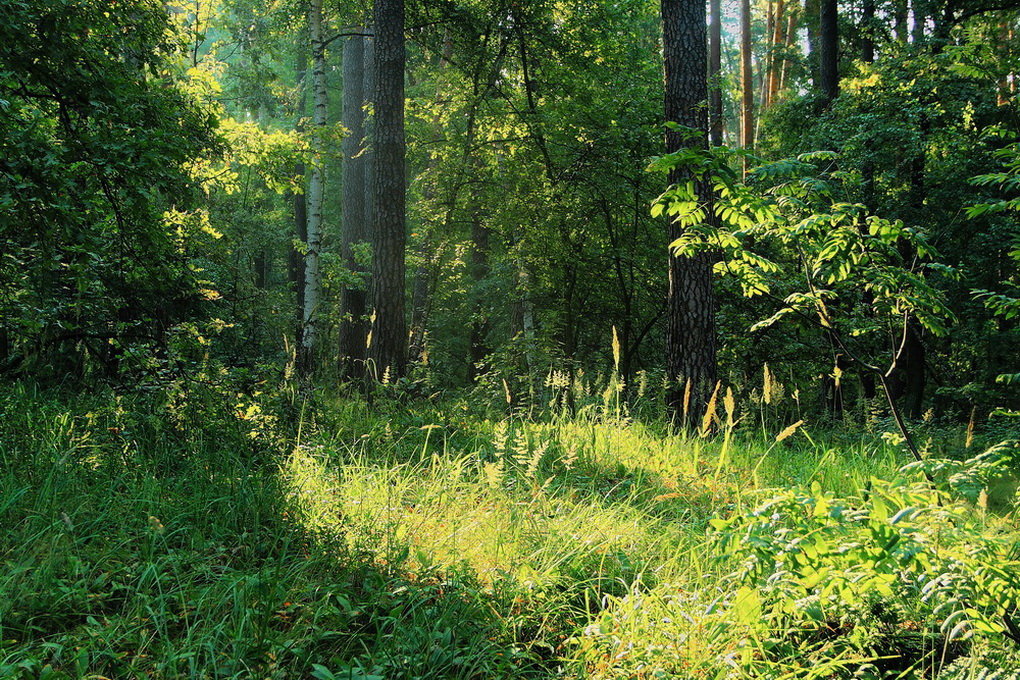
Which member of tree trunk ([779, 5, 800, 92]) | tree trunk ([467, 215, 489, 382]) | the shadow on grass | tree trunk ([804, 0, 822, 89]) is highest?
tree trunk ([779, 5, 800, 92])

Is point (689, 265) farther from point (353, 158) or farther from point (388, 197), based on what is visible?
point (353, 158)

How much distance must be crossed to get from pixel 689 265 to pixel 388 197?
11.9ft

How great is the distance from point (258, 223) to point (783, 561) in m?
17.3

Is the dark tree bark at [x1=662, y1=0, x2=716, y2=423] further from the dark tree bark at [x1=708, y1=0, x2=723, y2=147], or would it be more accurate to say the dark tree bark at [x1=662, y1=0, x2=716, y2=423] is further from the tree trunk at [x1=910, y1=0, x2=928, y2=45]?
the tree trunk at [x1=910, y1=0, x2=928, y2=45]

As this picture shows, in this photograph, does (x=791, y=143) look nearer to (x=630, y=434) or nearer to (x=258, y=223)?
(x=630, y=434)

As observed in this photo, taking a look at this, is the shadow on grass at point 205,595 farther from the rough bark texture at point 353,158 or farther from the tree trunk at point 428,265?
the rough bark texture at point 353,158

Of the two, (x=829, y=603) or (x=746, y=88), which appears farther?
(x=746, y=88)

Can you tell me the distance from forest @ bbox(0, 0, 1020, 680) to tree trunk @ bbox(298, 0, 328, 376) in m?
0.06

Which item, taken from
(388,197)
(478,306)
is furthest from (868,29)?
(388,197)

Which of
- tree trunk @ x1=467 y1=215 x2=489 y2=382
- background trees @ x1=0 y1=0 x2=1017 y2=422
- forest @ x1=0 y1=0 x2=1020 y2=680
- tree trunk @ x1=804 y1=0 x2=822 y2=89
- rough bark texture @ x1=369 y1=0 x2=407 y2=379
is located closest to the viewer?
forest @ x1=0 y1=0 x2=1020 y2=680

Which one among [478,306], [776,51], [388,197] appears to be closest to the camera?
[388,197]

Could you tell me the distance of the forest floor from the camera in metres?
2.07

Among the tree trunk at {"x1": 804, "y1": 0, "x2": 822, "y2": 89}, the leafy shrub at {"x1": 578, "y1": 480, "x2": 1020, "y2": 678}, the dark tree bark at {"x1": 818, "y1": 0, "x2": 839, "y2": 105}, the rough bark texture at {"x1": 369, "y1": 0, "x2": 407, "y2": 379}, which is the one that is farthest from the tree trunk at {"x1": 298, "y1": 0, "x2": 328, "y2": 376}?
the tree trunk at {"x1": 804, "y1": 0, "x2": 822, "y2": 89}

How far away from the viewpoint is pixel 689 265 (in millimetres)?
6406
